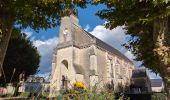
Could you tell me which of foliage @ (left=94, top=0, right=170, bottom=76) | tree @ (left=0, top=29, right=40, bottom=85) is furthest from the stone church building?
foliage @ (left=94, top=0, right=170, bottom=76)

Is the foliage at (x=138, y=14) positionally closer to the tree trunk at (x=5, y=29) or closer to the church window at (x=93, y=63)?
the tree trunk at (x=5, y=29)

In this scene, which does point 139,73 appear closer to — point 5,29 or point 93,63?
point 93,63

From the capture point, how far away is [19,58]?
31.8 meters

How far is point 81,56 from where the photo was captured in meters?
56.4

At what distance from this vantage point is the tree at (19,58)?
31359mm

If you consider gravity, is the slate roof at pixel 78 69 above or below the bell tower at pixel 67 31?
below

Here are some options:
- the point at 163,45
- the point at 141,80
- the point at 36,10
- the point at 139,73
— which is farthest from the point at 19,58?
the point at 139,73

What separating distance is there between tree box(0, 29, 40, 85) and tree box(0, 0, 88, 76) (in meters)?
19.7

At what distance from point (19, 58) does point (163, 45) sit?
81.8 ft

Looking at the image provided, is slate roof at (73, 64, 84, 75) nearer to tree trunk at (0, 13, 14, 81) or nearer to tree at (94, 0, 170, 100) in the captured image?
tree at (94, 0, 170, 100)

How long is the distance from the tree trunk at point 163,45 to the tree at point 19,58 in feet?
76.5

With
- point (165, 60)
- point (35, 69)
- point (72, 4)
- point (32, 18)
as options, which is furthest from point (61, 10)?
point (35, 69)

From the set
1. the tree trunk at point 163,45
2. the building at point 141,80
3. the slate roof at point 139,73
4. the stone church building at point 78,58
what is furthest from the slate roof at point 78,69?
the tree trunk at point 163,45

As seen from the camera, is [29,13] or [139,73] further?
[139,73]
